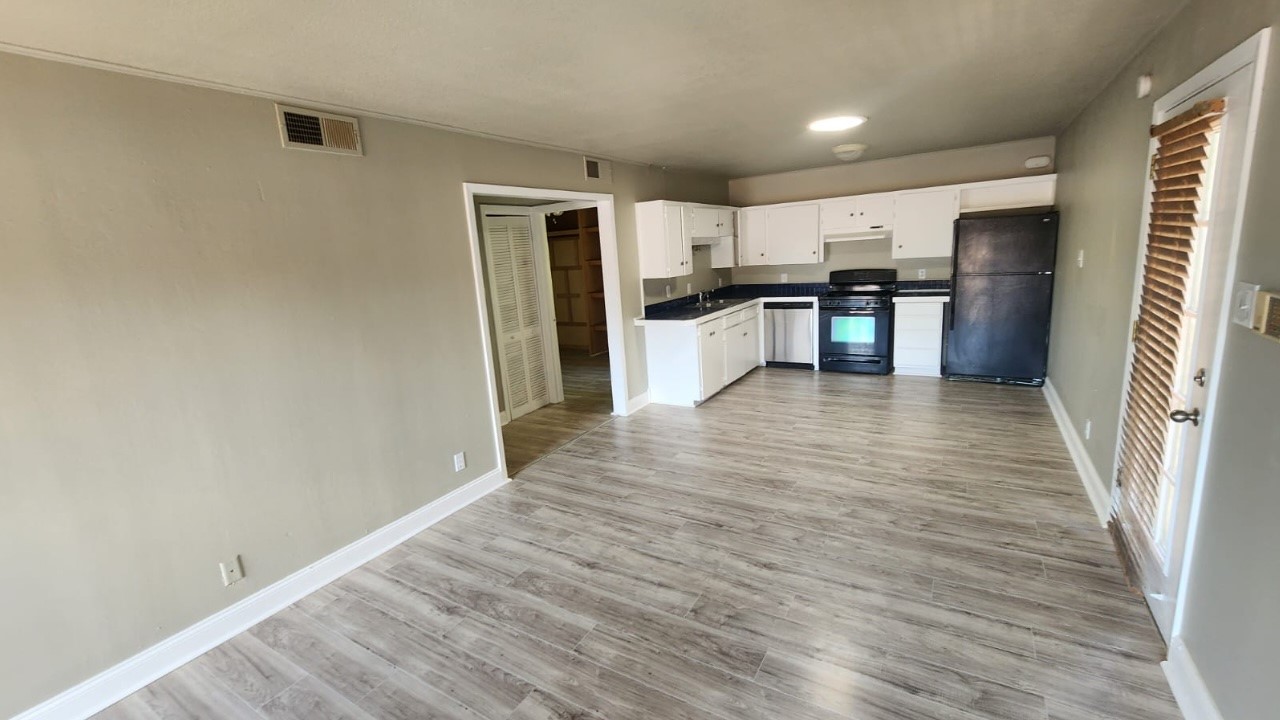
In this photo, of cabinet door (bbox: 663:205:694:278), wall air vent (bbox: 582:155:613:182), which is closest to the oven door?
cabinet door (bbox: 663:205:694:278)

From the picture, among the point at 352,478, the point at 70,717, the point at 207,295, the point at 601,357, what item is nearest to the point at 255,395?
the point at 207,295

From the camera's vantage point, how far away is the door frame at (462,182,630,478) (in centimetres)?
365

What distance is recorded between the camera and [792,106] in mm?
3502

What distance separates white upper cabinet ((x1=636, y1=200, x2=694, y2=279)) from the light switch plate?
4.21m

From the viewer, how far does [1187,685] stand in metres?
1.76

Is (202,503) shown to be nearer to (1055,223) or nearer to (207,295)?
(207,295)

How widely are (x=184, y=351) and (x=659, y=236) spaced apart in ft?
12.9

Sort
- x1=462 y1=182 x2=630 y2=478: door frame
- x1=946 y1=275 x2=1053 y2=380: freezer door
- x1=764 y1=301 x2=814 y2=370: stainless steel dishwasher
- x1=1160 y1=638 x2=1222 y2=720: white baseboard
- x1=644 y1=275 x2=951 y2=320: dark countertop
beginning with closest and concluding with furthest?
x1=1160 y1=638 x2=1222 y2=720: white baseboard
x1=462 y1=182 x2=630 y2=478: door frame
x1=946 y1=275 x2=1053 y2=380: freezer door
x1=644 y1=275 x2=951 y2=320: dark countertop
x1=764 y1=301 x2=814 y2=370: stainless steel dishwasher

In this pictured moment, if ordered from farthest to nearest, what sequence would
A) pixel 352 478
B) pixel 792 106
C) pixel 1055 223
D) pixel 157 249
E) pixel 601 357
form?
1. pixel 601 357
2. pixel 1055 223
3. pixel 792 106
4. pixel 352 478
5. pixel 157 249

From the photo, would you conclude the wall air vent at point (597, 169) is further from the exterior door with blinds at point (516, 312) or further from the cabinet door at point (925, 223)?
the cabinet door at point (925, 223)

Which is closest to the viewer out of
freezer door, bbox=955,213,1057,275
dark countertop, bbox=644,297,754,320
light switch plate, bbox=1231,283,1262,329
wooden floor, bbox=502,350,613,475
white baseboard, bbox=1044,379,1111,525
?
light switch plate, bbox=1231,283,1262,329

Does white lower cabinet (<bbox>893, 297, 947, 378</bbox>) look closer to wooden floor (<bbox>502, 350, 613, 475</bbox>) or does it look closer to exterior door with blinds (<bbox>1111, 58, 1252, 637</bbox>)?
wooden floor (<bbox>502, 350, 613, 475</bbox>)

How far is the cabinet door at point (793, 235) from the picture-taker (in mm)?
6559

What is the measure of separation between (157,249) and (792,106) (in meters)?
3.45
